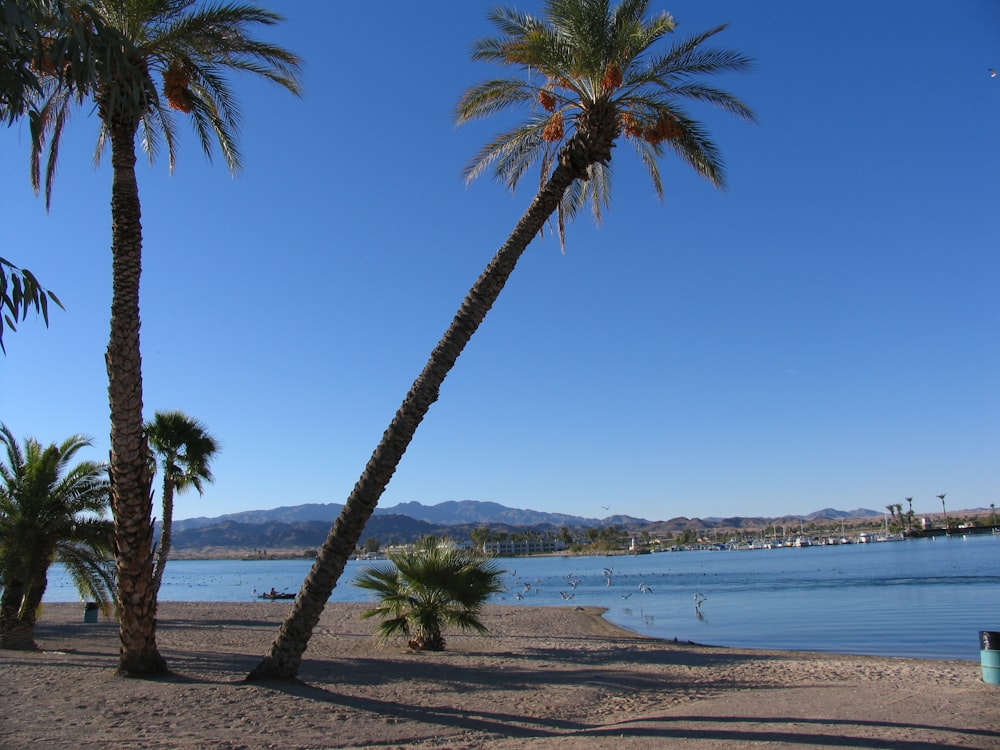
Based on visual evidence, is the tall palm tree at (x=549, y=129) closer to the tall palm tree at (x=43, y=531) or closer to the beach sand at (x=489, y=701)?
the beach sand at (x=489, y=701)

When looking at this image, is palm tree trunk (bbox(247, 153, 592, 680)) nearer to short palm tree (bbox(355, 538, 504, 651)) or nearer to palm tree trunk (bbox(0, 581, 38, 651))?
short palm tree (bbox(355, 538, 504, 651))

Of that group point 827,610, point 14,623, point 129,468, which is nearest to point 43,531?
point 14,623

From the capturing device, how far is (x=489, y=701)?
33.1 ft

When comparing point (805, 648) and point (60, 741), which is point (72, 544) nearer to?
point (60, 741)

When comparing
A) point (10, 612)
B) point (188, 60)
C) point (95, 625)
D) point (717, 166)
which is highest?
point (188, 60)

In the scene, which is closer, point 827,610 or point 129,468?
point 129,468

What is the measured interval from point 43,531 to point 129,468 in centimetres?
637

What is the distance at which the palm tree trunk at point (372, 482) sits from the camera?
9906mm

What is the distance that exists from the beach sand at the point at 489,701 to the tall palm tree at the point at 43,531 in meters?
1.20

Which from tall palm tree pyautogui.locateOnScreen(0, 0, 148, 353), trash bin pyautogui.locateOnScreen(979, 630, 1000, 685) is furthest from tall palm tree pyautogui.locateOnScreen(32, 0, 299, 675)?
trash bin pyautogui.locateOnScreen(979, 630, 1000, 685)

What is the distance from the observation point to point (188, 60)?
1100 cm

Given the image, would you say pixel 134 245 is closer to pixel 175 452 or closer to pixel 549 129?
pixel 549 129

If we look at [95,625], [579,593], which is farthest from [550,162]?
[579,593]

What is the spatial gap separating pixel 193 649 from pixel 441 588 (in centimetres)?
527
